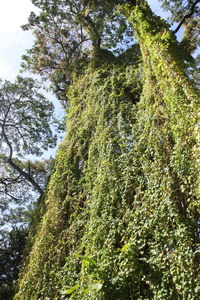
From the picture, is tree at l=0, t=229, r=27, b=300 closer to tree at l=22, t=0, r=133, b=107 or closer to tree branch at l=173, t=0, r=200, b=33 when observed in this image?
tree at l=22, t=0, r=133, b=107

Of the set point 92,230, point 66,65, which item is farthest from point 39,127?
point 92,230

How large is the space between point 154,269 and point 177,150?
1378 mm

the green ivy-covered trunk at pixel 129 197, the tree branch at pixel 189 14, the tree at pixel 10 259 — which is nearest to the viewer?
the green ivy-covered trunk at pixel 129 197

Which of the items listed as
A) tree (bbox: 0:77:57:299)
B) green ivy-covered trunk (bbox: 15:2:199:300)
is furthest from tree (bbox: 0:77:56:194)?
green ivy-covered trunk (bbox: 15:2:199:300)

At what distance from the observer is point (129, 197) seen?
147 inches

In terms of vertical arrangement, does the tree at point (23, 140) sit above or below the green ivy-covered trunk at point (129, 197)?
above

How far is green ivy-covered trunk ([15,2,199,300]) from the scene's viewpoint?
2748mm

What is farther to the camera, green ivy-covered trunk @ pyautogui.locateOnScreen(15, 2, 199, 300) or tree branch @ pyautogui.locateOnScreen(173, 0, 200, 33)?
tree branch @ pyautogui.locateOnScreen(173, 0, 200, 33)

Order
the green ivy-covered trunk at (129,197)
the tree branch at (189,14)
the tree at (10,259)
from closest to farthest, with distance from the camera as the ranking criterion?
1. the green ivy-covered trunk at (129,197)
2. the tree at (10,259)
3. the tree branch at (189,14)

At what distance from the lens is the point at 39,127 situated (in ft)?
41.3

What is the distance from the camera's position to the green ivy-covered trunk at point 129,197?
275 cm

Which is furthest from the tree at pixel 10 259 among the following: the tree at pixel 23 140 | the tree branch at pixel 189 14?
the tree branch at pixel 189 14

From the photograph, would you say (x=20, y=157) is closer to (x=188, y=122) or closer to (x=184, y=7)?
(x=184, y=7)

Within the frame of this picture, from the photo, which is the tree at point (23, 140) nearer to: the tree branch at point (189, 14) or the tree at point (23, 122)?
the tree at point (23, 122)
